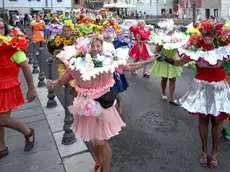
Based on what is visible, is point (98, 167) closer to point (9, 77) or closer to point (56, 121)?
point (9, 77)

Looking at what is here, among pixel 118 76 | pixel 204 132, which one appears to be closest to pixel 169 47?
pixel 118 76

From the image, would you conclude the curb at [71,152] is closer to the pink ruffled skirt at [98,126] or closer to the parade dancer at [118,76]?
the pink ruffled skirt at [98,126]

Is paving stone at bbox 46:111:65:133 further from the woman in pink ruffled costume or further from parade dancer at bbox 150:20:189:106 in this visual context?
parade dancer at bbox 150:20:189:106

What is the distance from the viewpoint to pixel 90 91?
9.98ft

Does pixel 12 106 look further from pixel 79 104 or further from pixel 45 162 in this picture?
pixel 79 104

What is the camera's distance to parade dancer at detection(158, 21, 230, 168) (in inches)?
141

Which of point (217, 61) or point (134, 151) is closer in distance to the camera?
point (217, 61)

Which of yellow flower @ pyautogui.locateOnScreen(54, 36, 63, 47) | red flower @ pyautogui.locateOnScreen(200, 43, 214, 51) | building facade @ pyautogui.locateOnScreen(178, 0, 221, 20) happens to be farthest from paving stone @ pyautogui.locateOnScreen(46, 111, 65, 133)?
building facade @ pyautogui.locateOnScreen(178, 0, 221, 20)

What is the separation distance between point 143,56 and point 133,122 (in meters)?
3.85

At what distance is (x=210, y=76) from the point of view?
3.68 meters

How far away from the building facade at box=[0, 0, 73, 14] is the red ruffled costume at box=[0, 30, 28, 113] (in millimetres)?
55099

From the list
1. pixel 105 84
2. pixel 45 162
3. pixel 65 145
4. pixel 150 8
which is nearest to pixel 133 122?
pixel 65 145

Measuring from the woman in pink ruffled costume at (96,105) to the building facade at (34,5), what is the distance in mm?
56035

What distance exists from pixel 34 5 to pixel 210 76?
58.4m
